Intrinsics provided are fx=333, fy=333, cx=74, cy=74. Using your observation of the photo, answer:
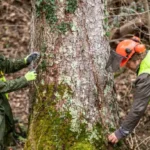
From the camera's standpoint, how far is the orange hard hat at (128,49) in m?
3.41

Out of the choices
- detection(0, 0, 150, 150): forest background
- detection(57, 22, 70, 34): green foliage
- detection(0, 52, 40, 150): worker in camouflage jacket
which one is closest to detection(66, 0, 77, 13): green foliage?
detection(57, 22, 70, 34): green foliage

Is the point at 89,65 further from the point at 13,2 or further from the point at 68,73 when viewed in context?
the point at 13,2

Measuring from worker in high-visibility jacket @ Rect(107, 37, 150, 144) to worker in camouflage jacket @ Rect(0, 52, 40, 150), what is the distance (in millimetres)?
936

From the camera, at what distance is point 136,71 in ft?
11.4

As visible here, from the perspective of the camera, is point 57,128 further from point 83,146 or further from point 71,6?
point 71,6

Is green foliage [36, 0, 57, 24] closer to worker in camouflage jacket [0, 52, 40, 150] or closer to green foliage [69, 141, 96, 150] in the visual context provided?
worker in camouflage jacket [0, 52, 40, 150]

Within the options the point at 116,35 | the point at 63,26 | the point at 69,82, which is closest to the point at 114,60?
the point at 69,82

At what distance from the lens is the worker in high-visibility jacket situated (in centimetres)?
333

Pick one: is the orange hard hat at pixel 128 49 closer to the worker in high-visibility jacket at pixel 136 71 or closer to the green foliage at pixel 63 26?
the worker in high-visibility jacket at pixel 136 71

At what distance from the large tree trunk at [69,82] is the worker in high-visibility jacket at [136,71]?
0.24 m

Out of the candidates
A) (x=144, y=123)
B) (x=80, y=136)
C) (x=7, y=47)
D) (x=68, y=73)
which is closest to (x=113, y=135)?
(x=80, y=136)

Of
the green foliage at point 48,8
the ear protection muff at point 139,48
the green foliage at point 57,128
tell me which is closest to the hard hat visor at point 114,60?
the ear protection muff at point 139,48

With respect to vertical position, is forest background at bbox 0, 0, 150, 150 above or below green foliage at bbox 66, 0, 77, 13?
below

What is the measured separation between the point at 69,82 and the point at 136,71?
2.39 ft
